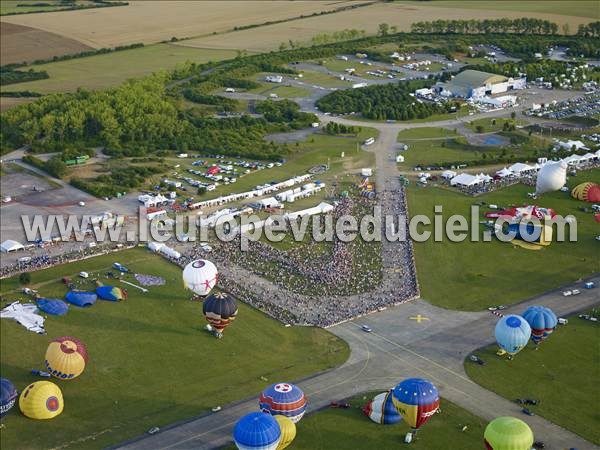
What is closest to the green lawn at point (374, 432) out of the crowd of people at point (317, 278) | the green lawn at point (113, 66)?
the crowd of people at point (317, 278)

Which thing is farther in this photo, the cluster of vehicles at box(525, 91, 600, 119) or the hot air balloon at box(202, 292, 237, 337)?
the cluster of vehicles at box(525, 91, 600, 119)

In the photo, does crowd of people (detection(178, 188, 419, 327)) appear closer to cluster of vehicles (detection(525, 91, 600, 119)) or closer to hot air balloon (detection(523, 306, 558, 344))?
hot air balloon (detection(523, 306, 558, 344))

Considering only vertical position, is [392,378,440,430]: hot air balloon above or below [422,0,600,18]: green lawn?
below

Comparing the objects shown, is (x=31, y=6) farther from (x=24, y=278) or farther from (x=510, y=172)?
(x=24, y=278)

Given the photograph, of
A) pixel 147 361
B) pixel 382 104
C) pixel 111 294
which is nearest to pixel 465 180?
pixel 382 104

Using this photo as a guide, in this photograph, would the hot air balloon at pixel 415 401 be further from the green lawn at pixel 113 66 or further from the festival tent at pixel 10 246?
the green lawn at pixel 113 66

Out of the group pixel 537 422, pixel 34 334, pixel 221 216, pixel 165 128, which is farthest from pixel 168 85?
pixel 537 422

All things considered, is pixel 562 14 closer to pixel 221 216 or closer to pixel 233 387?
pixel 221 216

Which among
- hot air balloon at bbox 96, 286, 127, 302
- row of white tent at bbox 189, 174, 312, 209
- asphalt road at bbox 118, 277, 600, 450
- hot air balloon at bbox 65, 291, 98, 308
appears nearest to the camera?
asphalt road at bbox 118, 277, 600, 450

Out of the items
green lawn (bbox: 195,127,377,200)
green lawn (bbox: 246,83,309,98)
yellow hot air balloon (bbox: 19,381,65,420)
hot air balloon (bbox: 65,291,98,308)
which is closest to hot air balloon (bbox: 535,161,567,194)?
green lawn (bbox: 195,127,377,200)
